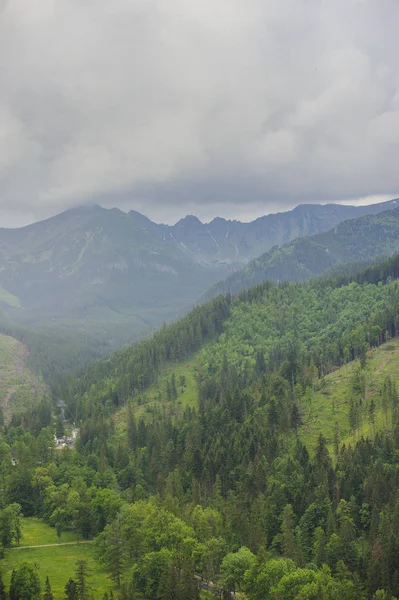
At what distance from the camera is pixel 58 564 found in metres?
105

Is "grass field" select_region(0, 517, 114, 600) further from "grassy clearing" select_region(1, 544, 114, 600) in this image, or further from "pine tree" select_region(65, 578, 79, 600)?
"pine tree" select_region(65, 578, 79, 600)

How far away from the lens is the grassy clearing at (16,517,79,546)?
117m

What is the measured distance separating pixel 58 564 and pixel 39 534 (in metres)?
19.1

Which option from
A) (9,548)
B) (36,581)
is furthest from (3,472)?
(36,581)

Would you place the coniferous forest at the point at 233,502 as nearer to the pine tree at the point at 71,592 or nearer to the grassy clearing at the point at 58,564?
the pine tree at the point at 71,592

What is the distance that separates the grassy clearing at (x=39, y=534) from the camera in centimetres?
11694

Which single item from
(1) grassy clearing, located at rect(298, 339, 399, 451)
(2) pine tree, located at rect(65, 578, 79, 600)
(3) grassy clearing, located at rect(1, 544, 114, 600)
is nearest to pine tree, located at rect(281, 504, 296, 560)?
(3) grassy clearing, located at rect(1, 544, 114, 600)

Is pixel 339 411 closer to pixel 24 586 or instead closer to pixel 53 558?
pixel 53 558

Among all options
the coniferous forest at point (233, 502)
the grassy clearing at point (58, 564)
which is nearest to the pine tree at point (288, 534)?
the coniferous forest at point (233, 502)

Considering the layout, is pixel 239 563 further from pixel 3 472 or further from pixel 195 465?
pixel 3 472

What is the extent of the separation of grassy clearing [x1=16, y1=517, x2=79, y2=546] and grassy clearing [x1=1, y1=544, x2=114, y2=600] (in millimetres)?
4079

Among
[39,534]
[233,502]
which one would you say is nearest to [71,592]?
[39,534]

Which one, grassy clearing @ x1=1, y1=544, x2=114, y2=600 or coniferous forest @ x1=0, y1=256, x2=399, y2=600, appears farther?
grassy clearing @ x1=1, y1=544, x2=114, y2=600

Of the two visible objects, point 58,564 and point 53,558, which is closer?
point 58,564
